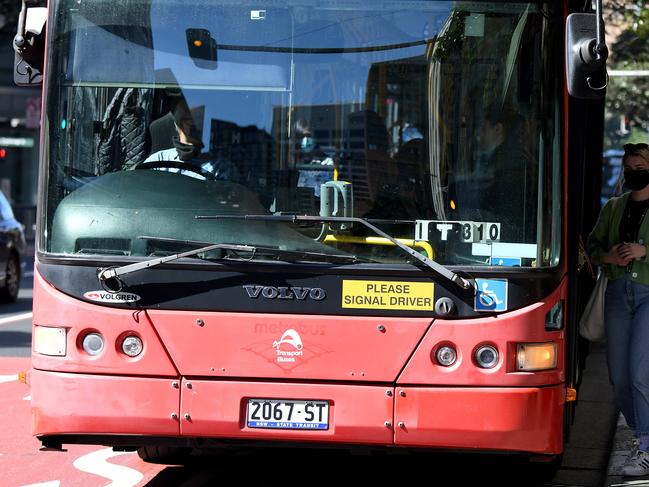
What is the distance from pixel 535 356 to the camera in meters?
5.77

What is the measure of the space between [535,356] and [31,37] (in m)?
2.95

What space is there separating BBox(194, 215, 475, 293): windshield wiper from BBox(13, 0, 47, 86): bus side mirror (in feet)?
4.29

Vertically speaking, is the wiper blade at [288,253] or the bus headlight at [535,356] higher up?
the wiper blade at [288,253]

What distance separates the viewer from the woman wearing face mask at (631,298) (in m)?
7.09

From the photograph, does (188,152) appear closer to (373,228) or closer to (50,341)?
(373,228)

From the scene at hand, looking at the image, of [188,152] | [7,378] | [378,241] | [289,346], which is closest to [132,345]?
[289,346]

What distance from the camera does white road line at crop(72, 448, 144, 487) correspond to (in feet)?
23.2

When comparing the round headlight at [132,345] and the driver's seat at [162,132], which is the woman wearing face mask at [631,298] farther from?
the round headlight at [132,345]

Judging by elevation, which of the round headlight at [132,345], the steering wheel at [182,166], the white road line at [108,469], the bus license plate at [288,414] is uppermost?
the steering wheel at [182,166]

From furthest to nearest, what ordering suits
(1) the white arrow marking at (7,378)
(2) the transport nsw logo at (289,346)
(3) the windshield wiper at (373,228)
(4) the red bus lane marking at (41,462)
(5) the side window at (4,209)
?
(5) the side window at (4,209), (1) the white arrow marking at (7,378), (4) the red bus lane marking at (41,462), (2) the transport nsw logo at (289,346), (3) the windshield wiper at (373,228)

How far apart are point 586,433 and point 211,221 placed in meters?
4.21

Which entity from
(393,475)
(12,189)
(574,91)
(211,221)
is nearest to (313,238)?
(211,221)

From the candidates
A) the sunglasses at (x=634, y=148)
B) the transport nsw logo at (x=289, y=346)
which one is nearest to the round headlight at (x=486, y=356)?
the transport nsw logo at (x=289, y=346)

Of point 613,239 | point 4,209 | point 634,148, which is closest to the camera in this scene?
point 634,148
